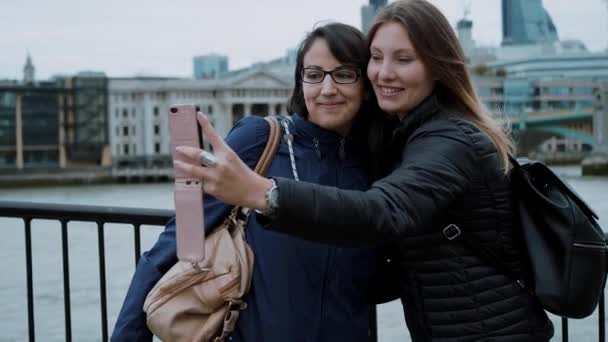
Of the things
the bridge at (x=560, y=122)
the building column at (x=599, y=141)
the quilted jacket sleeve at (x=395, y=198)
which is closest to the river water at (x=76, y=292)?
the quilted jacket sleeve at (x=395, y=198)

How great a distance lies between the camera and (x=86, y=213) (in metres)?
1.79

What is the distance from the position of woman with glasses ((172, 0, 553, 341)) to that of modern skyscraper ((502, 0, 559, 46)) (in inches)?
3355

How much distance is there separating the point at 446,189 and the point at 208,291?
0.34 metres

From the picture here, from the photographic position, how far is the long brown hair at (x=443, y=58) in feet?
3.54

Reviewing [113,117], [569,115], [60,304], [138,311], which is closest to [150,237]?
[60,304]

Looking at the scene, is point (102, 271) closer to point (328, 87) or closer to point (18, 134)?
point (328, 87)

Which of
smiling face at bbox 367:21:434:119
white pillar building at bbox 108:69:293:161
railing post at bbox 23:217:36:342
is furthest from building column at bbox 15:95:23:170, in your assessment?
smiling face at bbox 367:21:434:119

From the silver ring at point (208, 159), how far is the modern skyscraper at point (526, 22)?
85.5 m

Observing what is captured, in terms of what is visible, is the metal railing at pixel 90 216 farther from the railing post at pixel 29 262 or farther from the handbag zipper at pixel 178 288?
the handbag zipper at pixel 178 288

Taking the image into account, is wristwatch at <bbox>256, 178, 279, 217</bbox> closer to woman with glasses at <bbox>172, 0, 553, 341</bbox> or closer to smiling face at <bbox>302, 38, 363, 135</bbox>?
woman with glasses at <bbox>172, 0, 553, 341</bbox>

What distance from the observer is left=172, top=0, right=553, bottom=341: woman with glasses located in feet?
3.33

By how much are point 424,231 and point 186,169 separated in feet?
1.10

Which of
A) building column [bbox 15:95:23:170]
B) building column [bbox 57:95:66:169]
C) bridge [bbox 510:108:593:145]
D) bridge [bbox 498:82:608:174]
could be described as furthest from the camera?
building column [bbox 57:95:66:169]

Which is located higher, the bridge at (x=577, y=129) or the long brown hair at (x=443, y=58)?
the long brown hair at (x=443, y=58)
